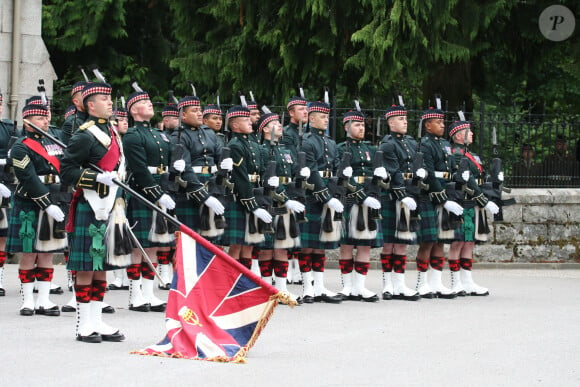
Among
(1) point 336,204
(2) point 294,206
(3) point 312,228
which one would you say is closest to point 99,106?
(2) point 294,206

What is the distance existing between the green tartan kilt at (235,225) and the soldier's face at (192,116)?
0.87 metres

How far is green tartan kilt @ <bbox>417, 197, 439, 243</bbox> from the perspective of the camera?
1256 centimetres

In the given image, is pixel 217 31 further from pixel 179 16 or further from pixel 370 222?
pixel 370 222

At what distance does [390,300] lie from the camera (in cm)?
1238

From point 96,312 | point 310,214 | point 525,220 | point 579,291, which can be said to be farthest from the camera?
point 525,220

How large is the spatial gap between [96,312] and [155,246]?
2456 millimetres

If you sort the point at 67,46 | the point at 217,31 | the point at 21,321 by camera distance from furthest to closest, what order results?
the point at 67,46 < the point at 217,31 < the point at 21,321

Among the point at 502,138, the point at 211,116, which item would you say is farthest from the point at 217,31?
the point at 211,116

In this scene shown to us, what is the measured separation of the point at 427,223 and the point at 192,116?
2692 mm

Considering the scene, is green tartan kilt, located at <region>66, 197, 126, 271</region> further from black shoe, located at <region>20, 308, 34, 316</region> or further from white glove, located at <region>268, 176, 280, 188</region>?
white glove, located at <region>268, 176, 280, 188</region>

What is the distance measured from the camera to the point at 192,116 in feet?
39.0

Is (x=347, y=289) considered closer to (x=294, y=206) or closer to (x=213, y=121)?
(x=294, y=206)

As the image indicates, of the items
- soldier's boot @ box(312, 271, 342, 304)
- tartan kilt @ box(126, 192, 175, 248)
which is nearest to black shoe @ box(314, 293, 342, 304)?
soldier's boot @ box(312, 271, 342, 304)

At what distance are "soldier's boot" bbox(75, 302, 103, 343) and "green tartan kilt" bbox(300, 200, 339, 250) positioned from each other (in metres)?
3.56
